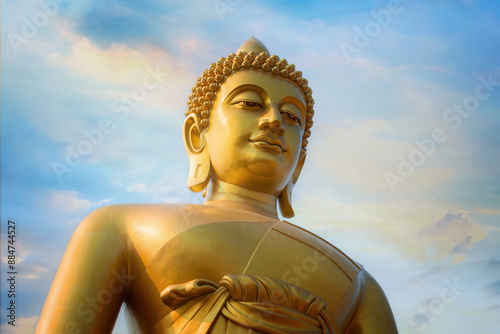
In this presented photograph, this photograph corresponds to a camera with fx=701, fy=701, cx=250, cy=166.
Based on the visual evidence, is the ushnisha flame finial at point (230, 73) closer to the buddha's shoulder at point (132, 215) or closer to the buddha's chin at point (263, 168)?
the buddha's chin at point (263, 168)

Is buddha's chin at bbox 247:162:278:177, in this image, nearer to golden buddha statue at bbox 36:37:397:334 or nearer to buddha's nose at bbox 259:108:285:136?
golden buddha statue at bbox 36:37:397:334

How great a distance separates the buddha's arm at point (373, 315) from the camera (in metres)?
5.62

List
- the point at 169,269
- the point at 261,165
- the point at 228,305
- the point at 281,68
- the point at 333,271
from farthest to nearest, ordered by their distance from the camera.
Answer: the point at 281,68 → the point at 261,165 → the point at 333,271 → the point at 169,269 → the point at 228,305

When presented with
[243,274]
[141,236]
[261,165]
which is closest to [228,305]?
[243,274]

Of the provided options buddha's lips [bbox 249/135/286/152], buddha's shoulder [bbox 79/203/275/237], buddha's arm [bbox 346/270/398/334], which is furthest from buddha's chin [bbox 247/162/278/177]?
buddha's arm [bbox 346/270/398/334]

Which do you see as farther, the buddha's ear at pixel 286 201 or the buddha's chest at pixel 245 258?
the buddha's ear at pixel 286 201

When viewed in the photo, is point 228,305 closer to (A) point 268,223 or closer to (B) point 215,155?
(A) point 268,223

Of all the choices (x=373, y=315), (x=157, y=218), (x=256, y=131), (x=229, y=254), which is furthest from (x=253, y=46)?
(x=373, y=315)

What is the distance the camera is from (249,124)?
622 centimetres

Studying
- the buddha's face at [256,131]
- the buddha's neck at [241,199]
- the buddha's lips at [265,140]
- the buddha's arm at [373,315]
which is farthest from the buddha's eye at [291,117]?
the buddha's arm at [373,315]

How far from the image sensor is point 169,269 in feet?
17.1

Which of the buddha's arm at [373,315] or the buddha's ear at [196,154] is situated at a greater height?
the buddha's ear at [196,154]

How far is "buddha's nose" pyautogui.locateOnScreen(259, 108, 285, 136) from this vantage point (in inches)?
242

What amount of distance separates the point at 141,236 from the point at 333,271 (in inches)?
60.7
